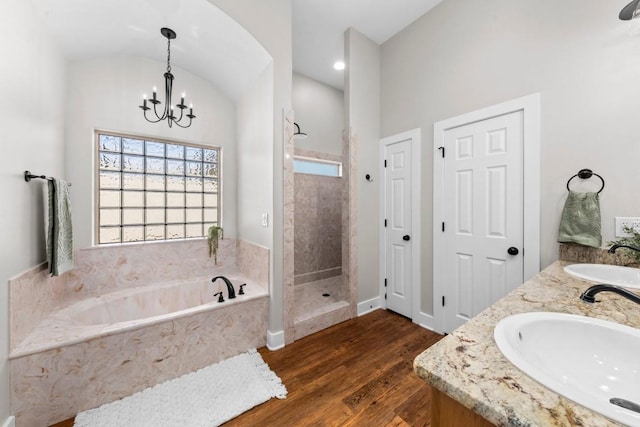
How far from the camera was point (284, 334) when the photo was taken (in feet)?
7.55

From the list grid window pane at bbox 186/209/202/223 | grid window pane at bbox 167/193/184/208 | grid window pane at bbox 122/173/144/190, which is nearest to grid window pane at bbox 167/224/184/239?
grid window pane at bbox 186/209/202/223

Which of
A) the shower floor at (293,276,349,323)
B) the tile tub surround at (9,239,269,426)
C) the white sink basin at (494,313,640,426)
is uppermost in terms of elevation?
the white sink basin at (494,313,640,426)

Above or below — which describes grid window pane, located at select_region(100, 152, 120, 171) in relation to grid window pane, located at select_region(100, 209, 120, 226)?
above

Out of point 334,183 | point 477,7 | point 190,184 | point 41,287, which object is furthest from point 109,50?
point 477,7

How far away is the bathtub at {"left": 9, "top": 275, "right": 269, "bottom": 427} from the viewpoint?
1465 mm

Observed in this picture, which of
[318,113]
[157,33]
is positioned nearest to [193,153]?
[157,33]

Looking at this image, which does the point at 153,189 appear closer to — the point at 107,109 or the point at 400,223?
the point at 107,109

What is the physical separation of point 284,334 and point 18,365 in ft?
5.56

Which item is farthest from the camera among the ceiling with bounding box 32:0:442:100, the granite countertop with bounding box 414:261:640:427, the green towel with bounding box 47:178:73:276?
the ceiling with bounding box 32:0:442:100

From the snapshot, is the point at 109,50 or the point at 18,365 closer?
the point at 18,365

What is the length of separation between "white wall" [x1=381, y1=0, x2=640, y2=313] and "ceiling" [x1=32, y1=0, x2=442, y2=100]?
0.56 m

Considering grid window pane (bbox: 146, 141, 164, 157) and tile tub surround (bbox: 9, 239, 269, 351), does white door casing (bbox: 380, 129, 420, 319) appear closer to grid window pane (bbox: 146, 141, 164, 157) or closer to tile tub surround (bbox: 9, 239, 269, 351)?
tile tub surround (bbox: 9, 239, 269, 351)

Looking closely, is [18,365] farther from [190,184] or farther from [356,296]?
[356,296]

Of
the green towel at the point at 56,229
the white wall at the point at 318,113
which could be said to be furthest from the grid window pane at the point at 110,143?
the white wall at the point at 318,113
